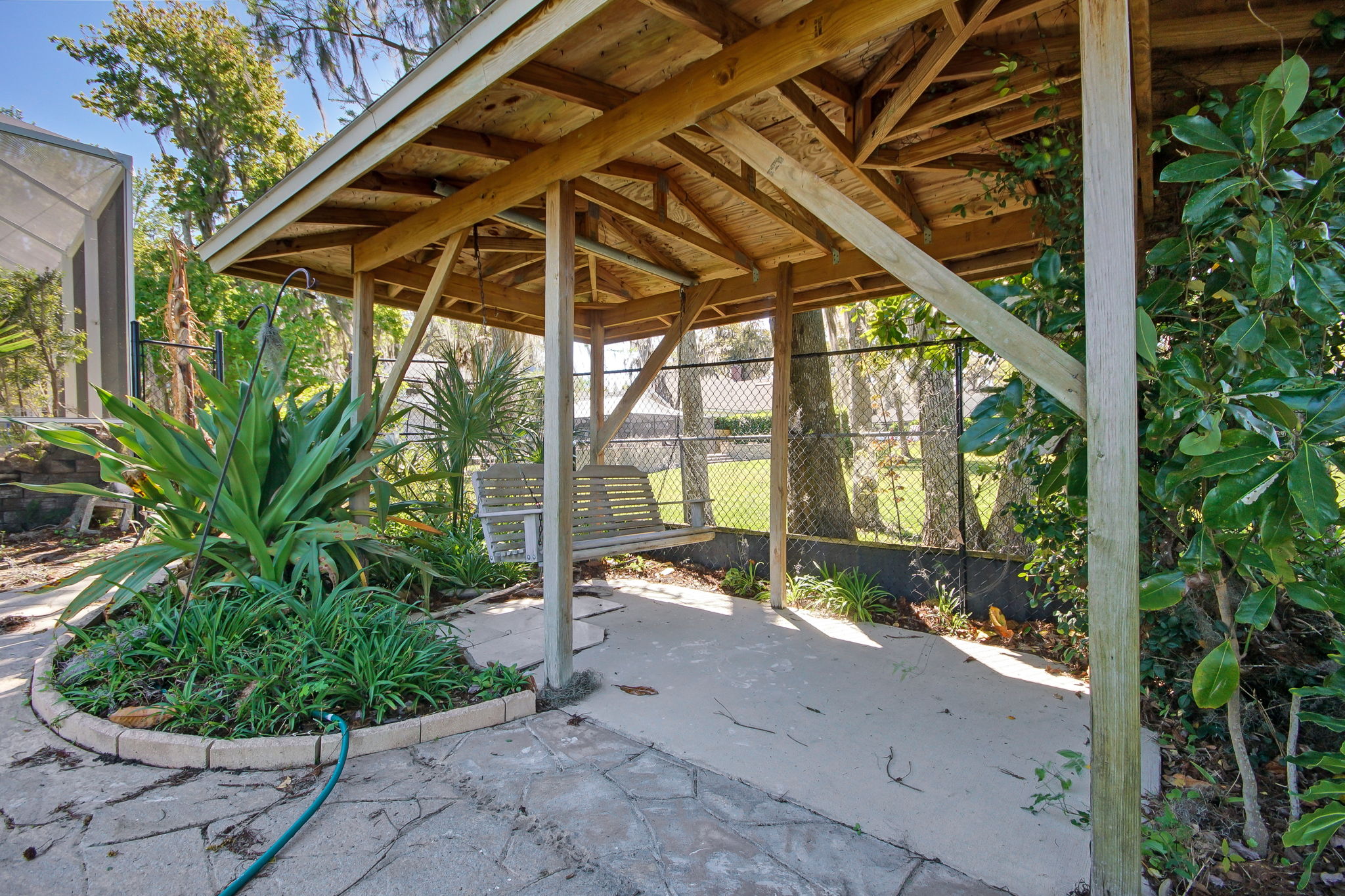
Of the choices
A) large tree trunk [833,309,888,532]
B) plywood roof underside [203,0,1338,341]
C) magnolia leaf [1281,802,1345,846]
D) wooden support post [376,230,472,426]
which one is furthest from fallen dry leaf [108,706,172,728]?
large tree trunk [833,309,888,532]

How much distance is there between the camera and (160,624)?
2713mm

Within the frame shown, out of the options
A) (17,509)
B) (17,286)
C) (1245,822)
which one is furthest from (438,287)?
(17,286)

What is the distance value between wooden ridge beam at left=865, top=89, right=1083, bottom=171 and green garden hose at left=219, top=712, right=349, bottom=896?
3265mm

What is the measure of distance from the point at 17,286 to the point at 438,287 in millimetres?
5910

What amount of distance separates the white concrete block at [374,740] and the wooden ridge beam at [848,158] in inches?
107

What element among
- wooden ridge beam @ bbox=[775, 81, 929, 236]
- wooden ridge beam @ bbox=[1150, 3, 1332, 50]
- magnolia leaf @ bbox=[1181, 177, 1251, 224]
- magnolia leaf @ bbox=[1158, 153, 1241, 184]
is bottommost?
magnolia leaf @ bbox=[1181, 177, 1251, 224]

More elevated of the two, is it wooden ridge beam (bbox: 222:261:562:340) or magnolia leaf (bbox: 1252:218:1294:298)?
wooden ridge beam (bbox: 222:261:562:340)

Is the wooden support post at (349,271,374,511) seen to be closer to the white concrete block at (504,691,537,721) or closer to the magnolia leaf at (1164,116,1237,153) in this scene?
the white concrete block at (504,691,537,721)

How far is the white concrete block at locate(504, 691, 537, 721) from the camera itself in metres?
2.59

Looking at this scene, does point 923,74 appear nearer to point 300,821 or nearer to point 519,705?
point 519,705

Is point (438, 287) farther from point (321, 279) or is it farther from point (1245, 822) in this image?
point (1245, 822)

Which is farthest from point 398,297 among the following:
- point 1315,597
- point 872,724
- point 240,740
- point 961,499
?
point 1315,597

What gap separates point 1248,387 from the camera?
4.20ft

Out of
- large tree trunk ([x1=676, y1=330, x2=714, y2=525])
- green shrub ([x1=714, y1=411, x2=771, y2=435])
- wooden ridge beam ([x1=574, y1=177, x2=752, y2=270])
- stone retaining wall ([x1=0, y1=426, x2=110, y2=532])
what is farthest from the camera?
green shrub ([x1=714, y1=411, x2=771, y2=435])
